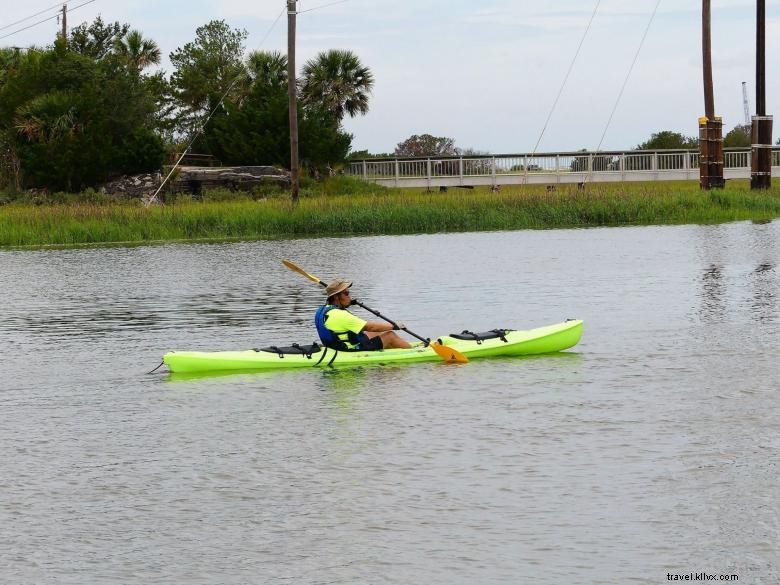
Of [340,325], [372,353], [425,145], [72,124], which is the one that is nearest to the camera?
[340,325]

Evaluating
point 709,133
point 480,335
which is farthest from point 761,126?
point 480,335

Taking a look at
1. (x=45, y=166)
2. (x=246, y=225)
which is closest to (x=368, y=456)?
(x=246, y=225)

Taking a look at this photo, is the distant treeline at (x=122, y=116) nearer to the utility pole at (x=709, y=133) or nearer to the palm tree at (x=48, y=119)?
the palm tree at (x=48, y=119)

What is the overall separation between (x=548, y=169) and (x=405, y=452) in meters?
42.6

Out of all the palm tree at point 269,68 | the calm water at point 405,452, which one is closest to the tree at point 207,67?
the palm tree at point 269,68

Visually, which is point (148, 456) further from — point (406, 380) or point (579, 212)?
point (579, 212)

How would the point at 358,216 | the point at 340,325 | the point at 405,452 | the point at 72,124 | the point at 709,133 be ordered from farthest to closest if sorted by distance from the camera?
1. the point at 72,124
2. the point at 709,133
3. the point at 358,216
4. the point at 340,325
5. the point at 405,452

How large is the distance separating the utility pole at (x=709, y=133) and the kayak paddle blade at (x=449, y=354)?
98.9 feet

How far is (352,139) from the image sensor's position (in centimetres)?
5269

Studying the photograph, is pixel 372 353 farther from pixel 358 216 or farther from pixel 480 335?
pixel 358 216

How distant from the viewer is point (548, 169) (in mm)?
52562

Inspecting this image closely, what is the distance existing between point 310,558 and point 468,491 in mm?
1705

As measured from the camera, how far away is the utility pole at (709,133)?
43500 mm

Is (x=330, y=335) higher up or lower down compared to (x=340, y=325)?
lower down
